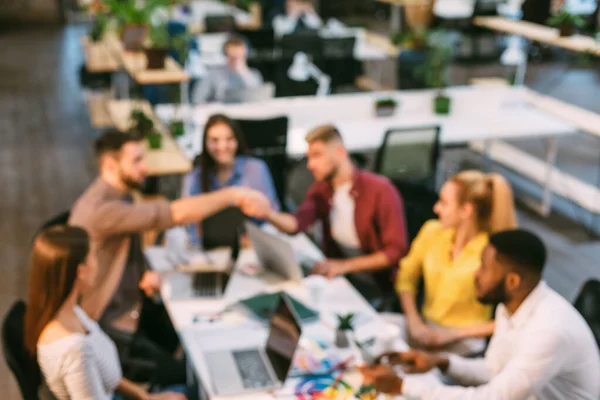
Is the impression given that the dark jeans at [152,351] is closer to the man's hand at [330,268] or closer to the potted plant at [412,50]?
the man's hand at [330,268]

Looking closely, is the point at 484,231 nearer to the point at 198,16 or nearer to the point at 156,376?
the point at 156,376

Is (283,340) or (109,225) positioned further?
(109,225)

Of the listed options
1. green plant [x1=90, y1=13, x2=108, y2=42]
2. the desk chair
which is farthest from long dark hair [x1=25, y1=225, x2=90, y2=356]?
green plant [x1=90, y1=13, x2=108, y2=42]

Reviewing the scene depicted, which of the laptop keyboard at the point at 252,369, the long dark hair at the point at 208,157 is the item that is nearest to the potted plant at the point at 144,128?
the long dark hair at the point at 208,157

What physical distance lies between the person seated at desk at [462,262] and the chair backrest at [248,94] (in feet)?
10.8

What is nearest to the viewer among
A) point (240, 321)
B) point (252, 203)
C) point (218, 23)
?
point (240, 321)

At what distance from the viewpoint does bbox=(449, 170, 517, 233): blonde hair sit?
3.17 meters

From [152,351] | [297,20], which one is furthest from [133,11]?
[297,20]

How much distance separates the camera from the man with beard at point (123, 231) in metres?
3.30

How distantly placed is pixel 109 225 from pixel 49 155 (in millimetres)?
4578

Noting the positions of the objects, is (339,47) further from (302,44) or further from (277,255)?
(277,255)

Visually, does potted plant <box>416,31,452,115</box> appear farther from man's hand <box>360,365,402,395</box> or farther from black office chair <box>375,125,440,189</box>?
man's hand <box>360,365,402,395</box>

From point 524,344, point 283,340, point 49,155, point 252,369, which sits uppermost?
point 524,344

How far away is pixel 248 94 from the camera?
625 centimetres
